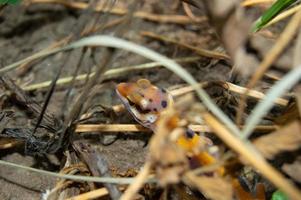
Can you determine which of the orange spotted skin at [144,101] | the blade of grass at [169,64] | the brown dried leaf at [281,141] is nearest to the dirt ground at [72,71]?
the orange spotted skin at [144,101]

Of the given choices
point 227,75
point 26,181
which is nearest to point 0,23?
point 26,181

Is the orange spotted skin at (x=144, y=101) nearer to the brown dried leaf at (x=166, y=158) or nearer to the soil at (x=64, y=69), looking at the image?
the soil at (x=64, y=69)

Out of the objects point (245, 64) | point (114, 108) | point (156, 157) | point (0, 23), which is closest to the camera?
point (156, 157)

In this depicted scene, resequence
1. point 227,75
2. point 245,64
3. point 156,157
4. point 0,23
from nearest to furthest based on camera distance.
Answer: point 156,157 < point 245,64 < point 227,75 < point 0,23

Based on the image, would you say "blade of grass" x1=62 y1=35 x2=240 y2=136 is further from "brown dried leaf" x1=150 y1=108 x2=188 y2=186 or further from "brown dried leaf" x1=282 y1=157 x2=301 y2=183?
"brown dried leaf" x1=282 y1=157 x2=301 y2=183

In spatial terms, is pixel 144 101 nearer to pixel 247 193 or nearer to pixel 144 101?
pixel 144 101

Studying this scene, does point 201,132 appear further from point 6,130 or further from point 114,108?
point 6,130
